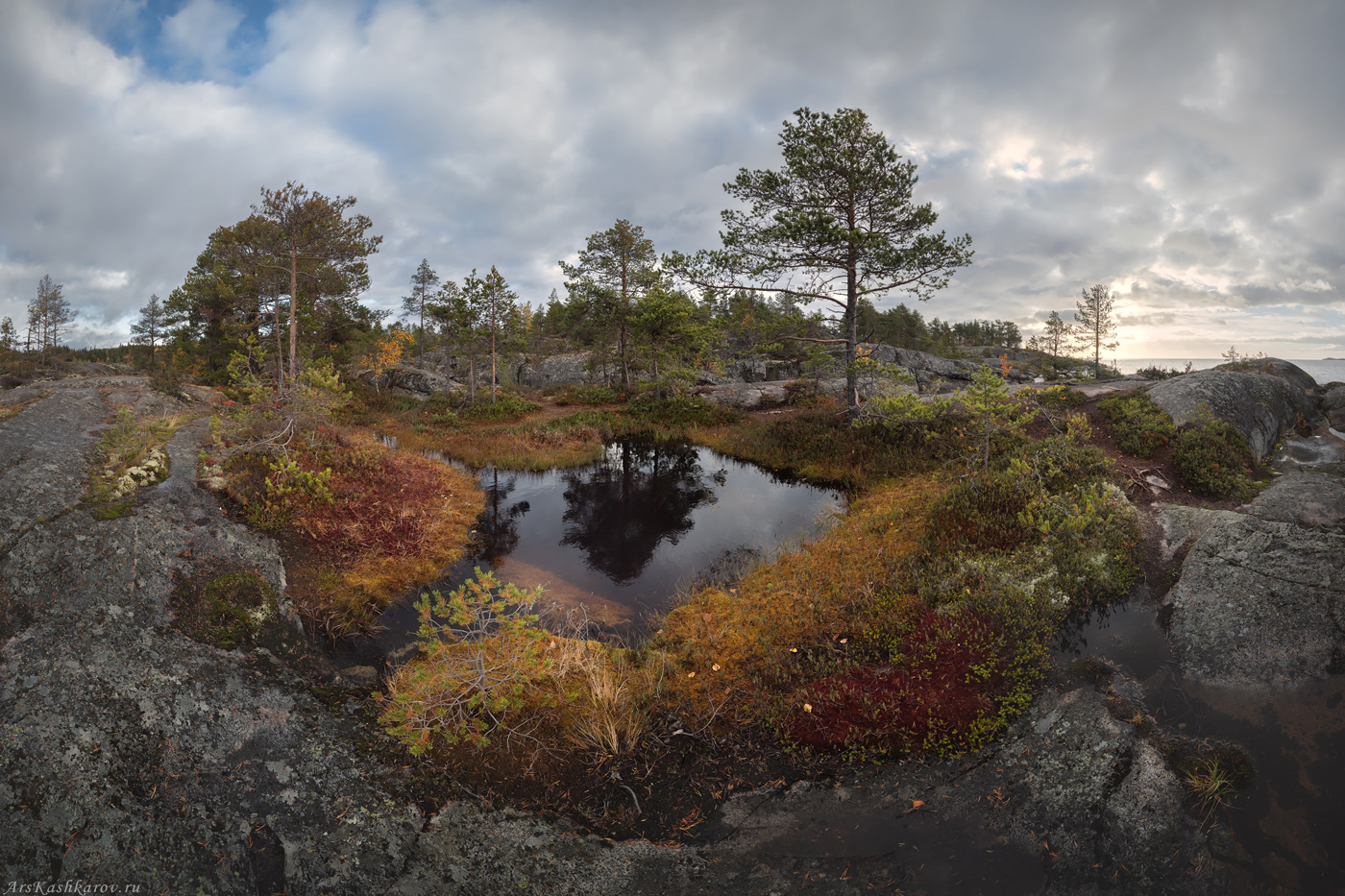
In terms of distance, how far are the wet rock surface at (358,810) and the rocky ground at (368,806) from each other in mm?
14

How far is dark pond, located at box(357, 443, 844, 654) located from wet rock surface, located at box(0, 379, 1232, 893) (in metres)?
2.84

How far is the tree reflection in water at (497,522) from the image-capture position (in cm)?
1130

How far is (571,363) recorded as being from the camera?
44.4 m

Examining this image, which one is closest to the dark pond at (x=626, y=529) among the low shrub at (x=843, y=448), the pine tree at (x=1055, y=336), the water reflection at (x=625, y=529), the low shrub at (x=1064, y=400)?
the water reflection at (x=625, y=529)

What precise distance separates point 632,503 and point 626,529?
6.80 feet

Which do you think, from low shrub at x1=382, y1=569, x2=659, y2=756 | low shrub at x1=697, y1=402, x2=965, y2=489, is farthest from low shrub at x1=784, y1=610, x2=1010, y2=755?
low shrub at x1=697, y1=402, x2=965, y2=489

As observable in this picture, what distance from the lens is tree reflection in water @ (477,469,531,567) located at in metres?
11.3

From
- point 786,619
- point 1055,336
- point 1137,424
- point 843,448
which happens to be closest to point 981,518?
point 786,619

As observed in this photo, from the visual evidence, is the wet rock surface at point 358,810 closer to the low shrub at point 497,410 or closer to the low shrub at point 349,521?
the low shrub at point 349,521

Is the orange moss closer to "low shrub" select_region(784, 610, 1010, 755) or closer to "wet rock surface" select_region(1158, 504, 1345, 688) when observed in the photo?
"low shrub" select_region(784, 610, 1010, 755)

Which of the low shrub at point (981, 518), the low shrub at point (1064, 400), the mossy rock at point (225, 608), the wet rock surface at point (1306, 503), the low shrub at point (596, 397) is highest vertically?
the low shrub at point (596, 397)

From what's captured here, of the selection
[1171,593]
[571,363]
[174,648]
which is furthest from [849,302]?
[571,363]

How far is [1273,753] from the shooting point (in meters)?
4.32

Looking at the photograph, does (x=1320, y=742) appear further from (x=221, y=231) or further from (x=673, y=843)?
(x=221, y=231)
